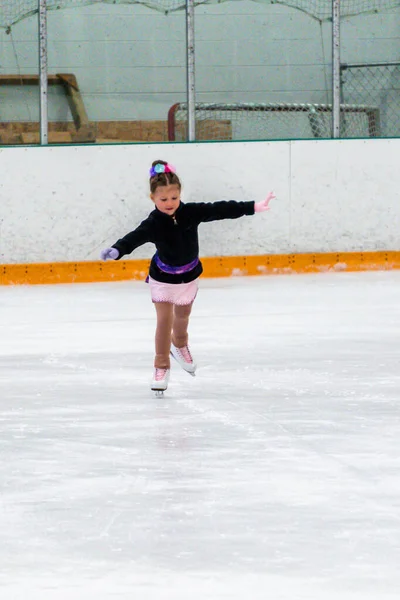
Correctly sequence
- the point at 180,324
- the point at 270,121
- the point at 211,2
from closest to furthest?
the point at 180,324 → the point at 270,121 → the point at 211,2

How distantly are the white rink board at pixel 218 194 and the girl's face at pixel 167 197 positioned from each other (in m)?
5.84

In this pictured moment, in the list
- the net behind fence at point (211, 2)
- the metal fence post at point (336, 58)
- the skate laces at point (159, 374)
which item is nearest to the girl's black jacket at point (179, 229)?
the skate laces at point (159, 374)

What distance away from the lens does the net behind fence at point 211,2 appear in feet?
50.9

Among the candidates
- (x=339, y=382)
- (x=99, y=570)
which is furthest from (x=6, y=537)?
(x=339, y=382)

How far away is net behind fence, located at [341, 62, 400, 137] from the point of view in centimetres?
1516

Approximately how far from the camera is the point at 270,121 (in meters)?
14.7

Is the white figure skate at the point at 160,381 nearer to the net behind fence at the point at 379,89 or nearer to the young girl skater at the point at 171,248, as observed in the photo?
the young girl skater at the point at 171,248

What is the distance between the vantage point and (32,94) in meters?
15.5

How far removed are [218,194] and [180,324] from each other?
19.2 feet

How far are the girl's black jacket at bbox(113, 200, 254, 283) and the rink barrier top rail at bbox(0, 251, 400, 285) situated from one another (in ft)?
18.6

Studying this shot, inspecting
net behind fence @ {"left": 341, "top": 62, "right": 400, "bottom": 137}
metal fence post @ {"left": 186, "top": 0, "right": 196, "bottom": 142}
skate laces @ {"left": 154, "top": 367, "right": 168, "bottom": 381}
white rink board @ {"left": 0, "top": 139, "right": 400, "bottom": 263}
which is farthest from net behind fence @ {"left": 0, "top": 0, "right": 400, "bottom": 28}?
skate laces @ {"left": 154, "top": 367, "right": 168, "bottom": 381}

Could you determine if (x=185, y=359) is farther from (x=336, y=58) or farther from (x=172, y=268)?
(x=336, y=58)

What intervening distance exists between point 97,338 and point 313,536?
4.72m

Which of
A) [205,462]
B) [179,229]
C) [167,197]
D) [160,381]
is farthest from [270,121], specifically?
[205,462]
